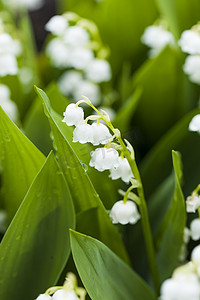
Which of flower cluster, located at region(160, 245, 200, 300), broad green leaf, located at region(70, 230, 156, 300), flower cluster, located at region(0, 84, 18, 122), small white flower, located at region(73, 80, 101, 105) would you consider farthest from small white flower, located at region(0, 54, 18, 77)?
flower cluster, located at region(160, 245, 200, 300)

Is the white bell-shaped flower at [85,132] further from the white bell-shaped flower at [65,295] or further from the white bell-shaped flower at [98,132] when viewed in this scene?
the white bell-shaped flower at [65,295]

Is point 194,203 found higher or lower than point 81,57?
lower

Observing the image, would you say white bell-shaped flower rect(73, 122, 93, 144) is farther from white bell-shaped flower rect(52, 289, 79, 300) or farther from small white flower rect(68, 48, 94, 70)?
small white flower rect(68, 48, 94, 70)

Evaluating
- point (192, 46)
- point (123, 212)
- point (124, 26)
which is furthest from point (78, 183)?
point (124, 26)

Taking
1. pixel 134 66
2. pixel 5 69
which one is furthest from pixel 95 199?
pixel 134 66

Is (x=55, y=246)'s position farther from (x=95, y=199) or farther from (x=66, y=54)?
(x=66, y=54)

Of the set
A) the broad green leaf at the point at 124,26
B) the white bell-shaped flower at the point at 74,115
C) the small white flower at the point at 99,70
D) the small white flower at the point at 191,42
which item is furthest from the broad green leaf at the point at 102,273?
the broad green leaf at the point at 124,26

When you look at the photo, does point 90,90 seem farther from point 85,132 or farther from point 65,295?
point 65,295

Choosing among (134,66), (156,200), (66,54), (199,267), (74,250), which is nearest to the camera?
(199,267)
